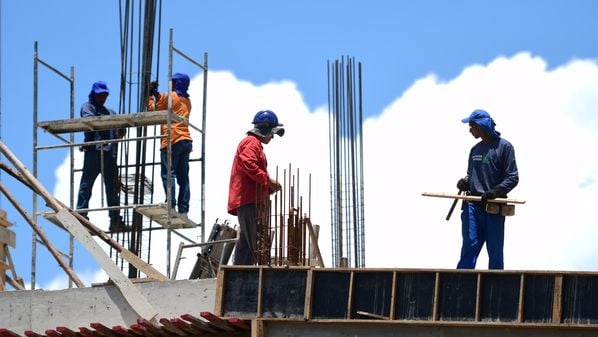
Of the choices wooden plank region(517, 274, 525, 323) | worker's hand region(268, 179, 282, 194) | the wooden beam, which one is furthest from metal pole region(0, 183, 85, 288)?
wooden plank region(517, 274, 525, 323)

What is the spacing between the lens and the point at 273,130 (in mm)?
18656

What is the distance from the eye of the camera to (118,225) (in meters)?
23.0

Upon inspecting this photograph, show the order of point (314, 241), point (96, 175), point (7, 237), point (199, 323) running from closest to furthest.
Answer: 1. point (199, 323)
2. point (314, 241)
3. point (96, 175)
4. point (7, 237)

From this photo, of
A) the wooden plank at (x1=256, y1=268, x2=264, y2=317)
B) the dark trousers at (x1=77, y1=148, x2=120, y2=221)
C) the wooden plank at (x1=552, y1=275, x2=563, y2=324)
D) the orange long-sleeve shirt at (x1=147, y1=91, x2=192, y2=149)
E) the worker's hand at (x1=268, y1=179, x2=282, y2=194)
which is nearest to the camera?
the wooden plank at (x1=552, y1=275, x2=563, y2=324)

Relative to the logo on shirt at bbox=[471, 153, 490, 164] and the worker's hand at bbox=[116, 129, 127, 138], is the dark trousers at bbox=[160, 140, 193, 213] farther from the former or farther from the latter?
the logo on shirt at bbox=[471, 153, 490, 164]

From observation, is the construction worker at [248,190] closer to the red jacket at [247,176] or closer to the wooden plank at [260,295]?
the red jacket at [247,176]

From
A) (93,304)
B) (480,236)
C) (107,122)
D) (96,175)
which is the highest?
(107,122)

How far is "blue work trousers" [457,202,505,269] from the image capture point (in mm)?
18000

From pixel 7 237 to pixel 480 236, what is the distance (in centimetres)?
843

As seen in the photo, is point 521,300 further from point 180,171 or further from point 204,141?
point 204,141

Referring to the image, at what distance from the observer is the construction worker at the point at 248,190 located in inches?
716

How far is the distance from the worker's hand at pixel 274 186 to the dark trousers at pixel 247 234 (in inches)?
12.3

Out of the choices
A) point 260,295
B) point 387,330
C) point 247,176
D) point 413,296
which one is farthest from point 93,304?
point 413,296

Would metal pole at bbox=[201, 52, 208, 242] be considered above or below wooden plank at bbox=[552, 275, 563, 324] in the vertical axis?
above
